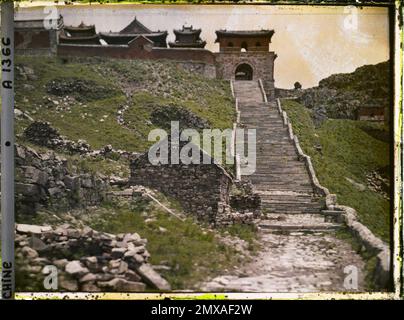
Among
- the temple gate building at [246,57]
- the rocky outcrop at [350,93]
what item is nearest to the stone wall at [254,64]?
the temple gate building at [246,57]

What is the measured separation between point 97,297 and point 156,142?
2.65m

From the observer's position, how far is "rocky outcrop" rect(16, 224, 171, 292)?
272 inches

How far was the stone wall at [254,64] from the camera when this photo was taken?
29.6ft

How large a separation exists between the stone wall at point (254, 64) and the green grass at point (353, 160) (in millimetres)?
806

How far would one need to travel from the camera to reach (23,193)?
24.1 feet

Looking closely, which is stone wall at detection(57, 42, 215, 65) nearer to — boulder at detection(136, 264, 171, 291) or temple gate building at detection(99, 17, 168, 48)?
temple gate building at detection(99, 17, 168, 48)

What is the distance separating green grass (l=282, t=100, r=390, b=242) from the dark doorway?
1333mm

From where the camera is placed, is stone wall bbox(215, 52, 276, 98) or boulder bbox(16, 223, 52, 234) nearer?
boulder bbox(16, 223, 52, 234)

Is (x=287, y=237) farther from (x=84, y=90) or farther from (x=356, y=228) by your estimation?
(x=84, y=90)

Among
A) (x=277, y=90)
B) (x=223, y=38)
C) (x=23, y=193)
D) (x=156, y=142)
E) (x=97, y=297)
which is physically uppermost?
(x=223, y=38)

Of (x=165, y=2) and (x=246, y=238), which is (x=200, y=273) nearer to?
(x=246, y=238)

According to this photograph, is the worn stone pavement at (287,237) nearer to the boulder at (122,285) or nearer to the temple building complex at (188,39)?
the boulder at (122,285)

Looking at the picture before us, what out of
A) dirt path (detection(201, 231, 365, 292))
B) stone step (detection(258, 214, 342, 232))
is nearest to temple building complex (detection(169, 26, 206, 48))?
stone step (detection(258, 214, 342, 232))

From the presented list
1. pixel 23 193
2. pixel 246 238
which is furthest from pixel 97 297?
pixel 246 238
